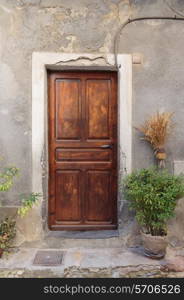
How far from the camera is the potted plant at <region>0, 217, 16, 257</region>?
3457mm

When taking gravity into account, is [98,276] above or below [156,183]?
below

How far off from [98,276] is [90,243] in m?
0.67

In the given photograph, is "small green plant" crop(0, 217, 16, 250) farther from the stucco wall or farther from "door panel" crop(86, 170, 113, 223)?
"door panel" crop(86, 170, 113, 223)

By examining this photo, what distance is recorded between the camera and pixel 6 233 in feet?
11.6

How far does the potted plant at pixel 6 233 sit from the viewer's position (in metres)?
3.46

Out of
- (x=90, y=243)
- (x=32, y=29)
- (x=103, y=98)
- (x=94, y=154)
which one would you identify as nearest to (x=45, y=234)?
(x=90, y=243)

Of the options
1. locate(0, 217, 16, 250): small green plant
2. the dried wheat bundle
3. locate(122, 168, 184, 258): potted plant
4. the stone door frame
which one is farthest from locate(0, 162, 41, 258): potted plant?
the dried wheat bundle

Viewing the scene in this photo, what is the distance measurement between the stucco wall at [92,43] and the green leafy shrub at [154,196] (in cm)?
56

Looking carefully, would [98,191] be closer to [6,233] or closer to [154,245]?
[154,245]

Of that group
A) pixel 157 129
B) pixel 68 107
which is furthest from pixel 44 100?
pixel 157 129

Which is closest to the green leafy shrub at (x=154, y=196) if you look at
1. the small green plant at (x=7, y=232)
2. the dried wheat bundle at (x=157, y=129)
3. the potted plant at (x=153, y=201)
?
the potted plant at (x=153, y=201)

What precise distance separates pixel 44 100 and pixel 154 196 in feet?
6.10

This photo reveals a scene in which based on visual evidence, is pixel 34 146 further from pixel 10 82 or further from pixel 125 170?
pixel 125 170

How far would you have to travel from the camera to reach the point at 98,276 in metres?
3.16
